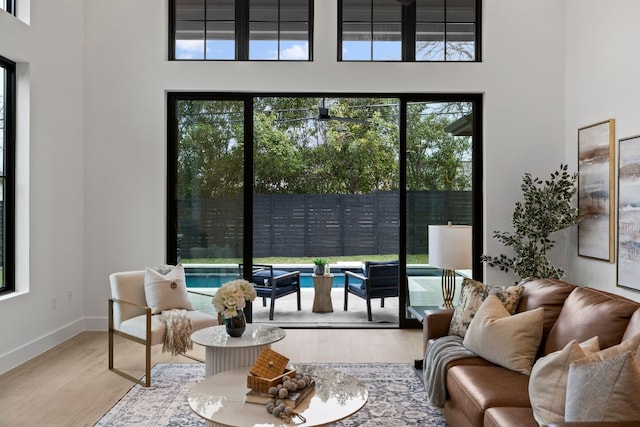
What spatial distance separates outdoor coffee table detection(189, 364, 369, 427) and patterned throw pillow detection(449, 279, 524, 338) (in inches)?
41.5

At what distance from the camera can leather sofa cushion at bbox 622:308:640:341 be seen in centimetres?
223

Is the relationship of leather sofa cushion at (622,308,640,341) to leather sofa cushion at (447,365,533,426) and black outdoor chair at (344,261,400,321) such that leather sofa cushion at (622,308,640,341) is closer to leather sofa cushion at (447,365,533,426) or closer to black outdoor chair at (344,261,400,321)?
leather sofa cushion at (447,365,533,426)

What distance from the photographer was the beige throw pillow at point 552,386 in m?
1.95

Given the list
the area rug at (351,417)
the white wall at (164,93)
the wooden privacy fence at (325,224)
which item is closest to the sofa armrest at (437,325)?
the area rug at (351,417)

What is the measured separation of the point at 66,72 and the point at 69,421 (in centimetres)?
337

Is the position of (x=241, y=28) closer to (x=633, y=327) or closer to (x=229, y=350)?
(x=229, y=350)

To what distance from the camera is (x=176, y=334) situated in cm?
382

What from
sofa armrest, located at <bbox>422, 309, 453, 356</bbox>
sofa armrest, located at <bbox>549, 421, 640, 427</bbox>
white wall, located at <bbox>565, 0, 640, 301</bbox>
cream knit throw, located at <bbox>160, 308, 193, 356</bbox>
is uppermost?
white wall, located at <bbox>565, 0, 640, 301</bbox>

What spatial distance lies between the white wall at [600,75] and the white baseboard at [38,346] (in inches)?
200

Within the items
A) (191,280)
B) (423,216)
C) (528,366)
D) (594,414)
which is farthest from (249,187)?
(594,414)

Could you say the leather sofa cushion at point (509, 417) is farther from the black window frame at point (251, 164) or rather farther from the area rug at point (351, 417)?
the black window frame at point (251, 164)

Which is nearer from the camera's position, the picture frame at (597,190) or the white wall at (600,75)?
the white wall at (600,75)

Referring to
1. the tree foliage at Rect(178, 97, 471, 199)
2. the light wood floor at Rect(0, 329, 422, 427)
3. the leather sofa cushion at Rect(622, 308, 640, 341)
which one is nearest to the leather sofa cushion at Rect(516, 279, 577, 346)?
the leather sofa cushion at Rect(622, 308, 640, 341)

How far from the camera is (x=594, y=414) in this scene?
1736 millimetres
